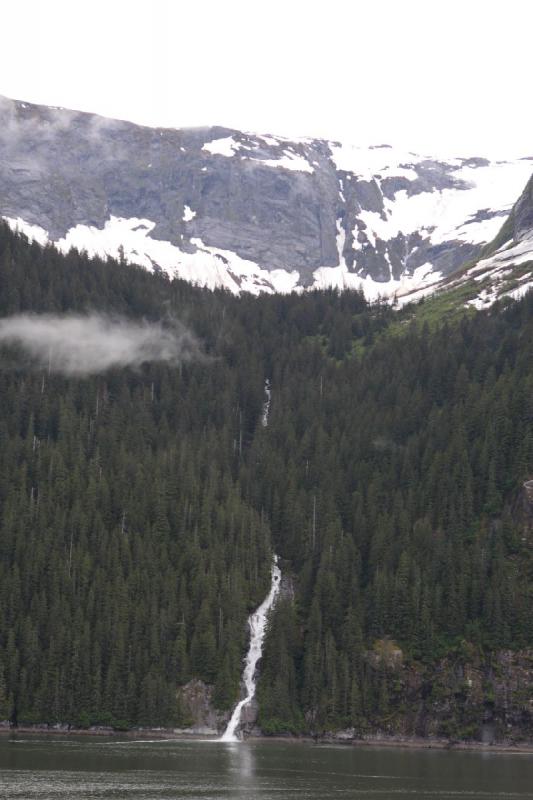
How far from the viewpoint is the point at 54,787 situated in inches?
4897

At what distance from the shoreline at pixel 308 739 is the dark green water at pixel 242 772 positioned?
9559mm

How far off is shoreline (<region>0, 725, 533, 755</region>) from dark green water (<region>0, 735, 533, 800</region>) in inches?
376

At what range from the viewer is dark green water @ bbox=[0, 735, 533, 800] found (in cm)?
12538

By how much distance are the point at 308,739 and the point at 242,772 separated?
176 feet

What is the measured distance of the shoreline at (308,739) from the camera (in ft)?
618

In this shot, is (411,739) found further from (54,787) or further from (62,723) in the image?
(54,787)

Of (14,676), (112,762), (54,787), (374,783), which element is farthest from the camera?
(14,676)

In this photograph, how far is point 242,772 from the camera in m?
143

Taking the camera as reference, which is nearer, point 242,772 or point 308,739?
point 242,772

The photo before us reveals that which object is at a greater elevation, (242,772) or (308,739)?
(308,739)

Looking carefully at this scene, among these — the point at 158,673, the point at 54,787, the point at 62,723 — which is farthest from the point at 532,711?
the point at 54,787

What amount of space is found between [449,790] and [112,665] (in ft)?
255

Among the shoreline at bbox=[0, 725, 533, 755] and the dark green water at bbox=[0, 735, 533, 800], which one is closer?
the dark green water at bbox=[0, 735, 533, 800]

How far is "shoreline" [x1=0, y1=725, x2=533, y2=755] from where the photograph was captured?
618 ft
